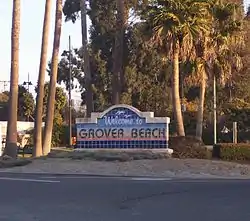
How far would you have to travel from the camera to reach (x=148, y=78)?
171 ft

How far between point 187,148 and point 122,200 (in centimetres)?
1559

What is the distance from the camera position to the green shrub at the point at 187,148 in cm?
3020

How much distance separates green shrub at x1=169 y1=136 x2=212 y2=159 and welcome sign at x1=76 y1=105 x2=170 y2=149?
1.34m

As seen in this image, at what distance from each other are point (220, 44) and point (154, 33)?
189 inches

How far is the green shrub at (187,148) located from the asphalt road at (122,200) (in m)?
9.70

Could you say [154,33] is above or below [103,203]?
above

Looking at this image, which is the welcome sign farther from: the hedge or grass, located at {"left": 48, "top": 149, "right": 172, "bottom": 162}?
A: the hedge

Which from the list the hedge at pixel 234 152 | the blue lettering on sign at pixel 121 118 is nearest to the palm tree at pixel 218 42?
the hedge at pixel 234 152

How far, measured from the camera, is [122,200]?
1509 centimetres

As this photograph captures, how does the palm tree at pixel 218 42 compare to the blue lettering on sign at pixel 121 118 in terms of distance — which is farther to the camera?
the palm tree at pixel 218 42

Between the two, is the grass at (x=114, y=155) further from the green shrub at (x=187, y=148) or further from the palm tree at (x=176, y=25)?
the palm tree at (x=176, y=25)

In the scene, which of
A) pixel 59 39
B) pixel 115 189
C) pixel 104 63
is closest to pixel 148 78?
pixel 104 63

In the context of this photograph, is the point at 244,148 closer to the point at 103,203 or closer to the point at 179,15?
the point at 179,15

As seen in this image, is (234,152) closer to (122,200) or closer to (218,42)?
(218,42)
